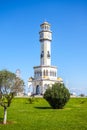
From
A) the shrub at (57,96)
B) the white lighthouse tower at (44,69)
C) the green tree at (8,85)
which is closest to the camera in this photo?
the green tree at (8,85)

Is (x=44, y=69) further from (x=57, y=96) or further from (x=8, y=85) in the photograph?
(x=8, y=85)

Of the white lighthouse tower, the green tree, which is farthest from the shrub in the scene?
the white lighthouse tower

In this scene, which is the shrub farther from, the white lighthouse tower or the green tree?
the white lighthouse tower

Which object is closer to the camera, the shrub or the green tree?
the green tree

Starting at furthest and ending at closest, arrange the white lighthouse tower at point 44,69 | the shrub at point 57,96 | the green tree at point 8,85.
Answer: the white lighthouse tower at point 44,69 < the shrub at point 57,96 < the green tree at point 8,85

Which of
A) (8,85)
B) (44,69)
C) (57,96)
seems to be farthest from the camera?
(44,69)

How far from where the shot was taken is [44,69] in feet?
368

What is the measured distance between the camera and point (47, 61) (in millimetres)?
114375

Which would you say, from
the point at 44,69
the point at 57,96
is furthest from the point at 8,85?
the point at 44,69

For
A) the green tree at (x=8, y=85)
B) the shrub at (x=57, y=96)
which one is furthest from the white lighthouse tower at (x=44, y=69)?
the green tree at (x=8, y=85)

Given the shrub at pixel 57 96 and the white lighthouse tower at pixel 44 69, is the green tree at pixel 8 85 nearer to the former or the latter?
the shrub at pixel 57 96

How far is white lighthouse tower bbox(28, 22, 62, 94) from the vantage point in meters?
111

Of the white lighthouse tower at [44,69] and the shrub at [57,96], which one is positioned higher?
the white lighthouse tower at [44,69]

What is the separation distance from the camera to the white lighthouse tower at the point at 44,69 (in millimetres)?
111188
